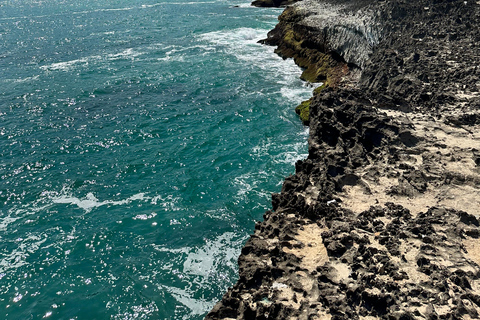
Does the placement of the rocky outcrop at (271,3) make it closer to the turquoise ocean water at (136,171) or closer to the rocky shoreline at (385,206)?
the turquoise ocean water at (136,171)

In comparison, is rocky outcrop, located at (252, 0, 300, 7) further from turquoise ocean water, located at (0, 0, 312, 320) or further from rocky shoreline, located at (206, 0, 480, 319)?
rocky shoreline, located at (206, 0, 480, 319)

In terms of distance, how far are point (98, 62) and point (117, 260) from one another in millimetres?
48362

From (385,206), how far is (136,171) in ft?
69.6

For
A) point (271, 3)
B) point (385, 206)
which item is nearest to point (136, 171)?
point (385, 206)

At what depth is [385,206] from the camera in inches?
778

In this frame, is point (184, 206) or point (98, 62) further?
point (98, 62)

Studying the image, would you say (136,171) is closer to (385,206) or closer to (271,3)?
(385,206)

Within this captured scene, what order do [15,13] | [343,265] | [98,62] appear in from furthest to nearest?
[15,13], [98,62], [343,265]

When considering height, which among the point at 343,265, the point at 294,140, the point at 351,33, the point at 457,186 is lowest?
the point at 294,140

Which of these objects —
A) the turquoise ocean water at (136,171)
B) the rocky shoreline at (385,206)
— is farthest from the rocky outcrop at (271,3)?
the rocky shoreline at (385,206)

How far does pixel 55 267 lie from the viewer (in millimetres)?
22938

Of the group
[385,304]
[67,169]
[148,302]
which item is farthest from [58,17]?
[385,304]

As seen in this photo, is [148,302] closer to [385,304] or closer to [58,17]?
[385,304]

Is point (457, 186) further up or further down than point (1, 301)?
further up
